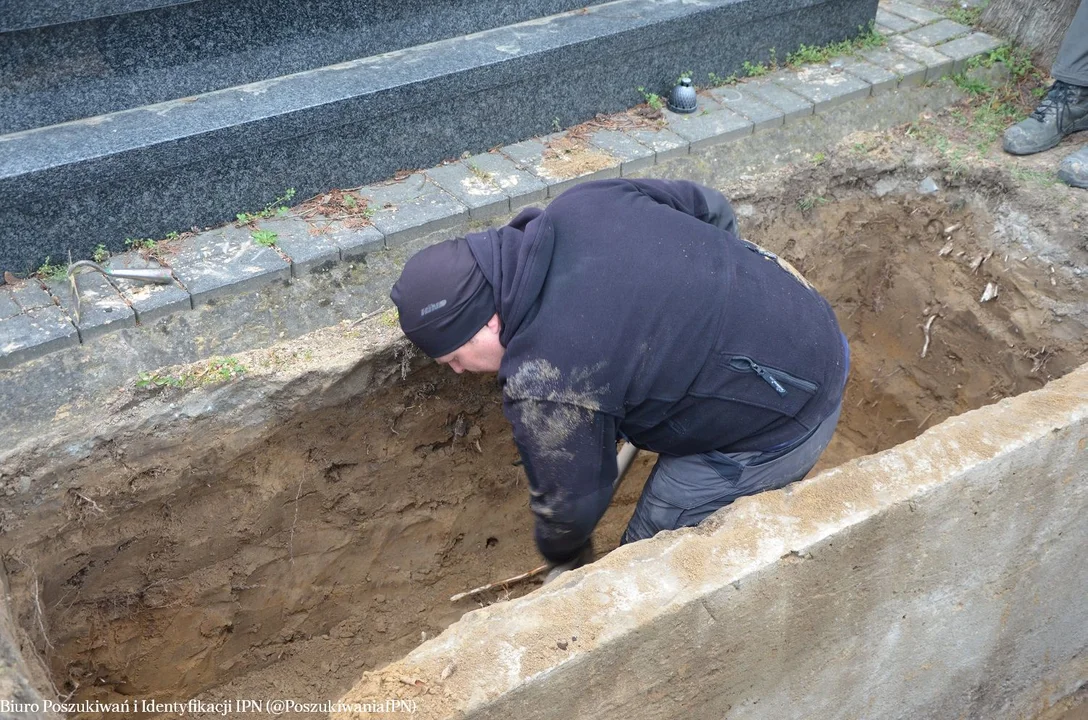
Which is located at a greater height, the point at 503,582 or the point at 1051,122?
the point at 1051,122

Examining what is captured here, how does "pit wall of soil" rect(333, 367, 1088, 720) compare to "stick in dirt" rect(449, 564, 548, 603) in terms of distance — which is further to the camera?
"stick in dirt" rect(449, 564, 548, 603)

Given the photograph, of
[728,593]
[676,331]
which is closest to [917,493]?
[728,593]

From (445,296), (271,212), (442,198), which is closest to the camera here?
(445,296)

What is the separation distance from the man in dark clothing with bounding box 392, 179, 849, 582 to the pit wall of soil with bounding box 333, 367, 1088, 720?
229mm

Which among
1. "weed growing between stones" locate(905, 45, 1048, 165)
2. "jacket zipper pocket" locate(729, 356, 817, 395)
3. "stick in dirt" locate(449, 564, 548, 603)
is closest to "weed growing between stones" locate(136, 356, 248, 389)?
"stick in dirt" locate(449, 564, 548, 603)

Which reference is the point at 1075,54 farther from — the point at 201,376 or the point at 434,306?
the point at 201,376

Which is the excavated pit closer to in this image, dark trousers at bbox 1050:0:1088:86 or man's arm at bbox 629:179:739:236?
dark trousers at bbox 1050:0:1088:86

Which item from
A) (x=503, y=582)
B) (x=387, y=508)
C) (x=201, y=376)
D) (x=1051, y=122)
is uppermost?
(x=1051, y=122)

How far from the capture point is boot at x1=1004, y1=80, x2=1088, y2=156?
4.21 meters

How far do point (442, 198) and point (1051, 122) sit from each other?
280cm

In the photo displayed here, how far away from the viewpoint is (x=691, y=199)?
119 inches

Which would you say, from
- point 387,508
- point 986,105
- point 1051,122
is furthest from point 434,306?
point 986,105

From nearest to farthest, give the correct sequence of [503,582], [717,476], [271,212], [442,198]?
[717,476] < [271,212] < [442,198] < [503,582]

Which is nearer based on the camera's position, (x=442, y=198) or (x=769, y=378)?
(x=769, y=378)
